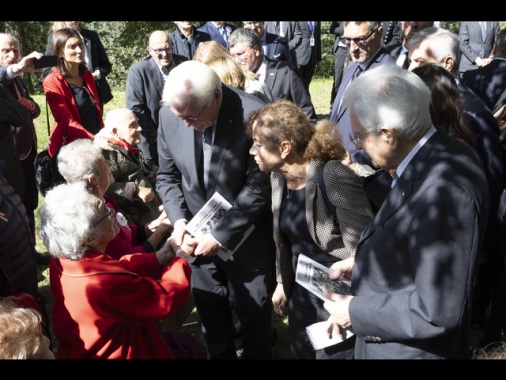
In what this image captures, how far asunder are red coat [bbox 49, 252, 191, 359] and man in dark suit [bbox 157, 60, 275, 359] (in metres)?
0.69

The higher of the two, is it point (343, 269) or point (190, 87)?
point (190, 87)

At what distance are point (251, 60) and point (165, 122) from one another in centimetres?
255

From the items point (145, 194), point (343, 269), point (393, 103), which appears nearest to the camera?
point (393, 103)

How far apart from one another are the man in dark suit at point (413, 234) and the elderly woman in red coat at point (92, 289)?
1032 mm

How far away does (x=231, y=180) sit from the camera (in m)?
3.84

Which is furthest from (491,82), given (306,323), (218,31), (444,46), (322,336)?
(218,31)

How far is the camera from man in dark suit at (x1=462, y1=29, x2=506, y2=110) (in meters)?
5.27

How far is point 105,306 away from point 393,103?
5.66 feet

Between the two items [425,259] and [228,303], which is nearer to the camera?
[425,259]

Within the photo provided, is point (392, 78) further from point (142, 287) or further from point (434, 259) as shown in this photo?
point (142, 287)

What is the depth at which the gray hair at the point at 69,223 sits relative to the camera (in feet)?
9.72

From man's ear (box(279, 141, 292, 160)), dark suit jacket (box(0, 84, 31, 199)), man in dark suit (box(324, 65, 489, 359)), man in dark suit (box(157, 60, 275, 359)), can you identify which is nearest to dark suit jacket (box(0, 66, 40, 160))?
dark suit jacket (box(0, 84, 31, 199))

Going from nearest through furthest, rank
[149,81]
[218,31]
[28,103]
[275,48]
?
[28,103]
[149,81]
[275,48]
[218,31]

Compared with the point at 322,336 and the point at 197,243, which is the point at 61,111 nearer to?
the point at 197,243
